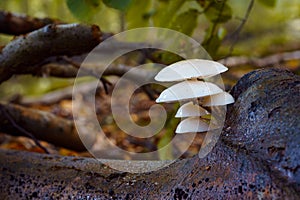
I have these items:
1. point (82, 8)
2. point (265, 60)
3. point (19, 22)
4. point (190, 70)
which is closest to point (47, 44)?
point (82, 8)

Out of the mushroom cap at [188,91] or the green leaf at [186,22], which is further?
the green leaf at [186,22]

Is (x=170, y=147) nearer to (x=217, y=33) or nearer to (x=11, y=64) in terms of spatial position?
(x=217, y=33)

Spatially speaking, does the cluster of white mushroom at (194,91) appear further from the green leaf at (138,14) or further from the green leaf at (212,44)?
the green leaf at (138,14)

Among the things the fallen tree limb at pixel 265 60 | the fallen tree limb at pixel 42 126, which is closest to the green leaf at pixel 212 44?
the fallen tree limb at pixel 42 126

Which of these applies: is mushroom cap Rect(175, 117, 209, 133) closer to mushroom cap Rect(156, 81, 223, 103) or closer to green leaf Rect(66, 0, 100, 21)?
mushroom cap Rect(156, 81, 223, 103)

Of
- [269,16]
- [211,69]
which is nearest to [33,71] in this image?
[211,69]

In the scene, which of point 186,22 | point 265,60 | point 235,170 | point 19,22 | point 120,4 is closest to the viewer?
point 235,170

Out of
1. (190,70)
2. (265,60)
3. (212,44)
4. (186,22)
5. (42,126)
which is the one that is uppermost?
(190,70)

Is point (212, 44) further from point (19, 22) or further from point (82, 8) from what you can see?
point (19, 22)
